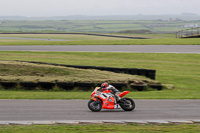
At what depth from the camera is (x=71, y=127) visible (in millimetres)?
9000

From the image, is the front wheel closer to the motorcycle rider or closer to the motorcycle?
the motorcycle

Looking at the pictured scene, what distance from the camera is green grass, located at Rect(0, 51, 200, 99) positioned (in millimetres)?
15219

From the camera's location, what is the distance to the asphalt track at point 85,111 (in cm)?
1031

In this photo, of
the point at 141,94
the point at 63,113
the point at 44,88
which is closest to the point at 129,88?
the point at 141,94

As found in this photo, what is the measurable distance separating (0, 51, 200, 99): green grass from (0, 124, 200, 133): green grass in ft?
15.5

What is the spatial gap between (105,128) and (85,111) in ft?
7.94

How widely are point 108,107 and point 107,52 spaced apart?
20.6 metres

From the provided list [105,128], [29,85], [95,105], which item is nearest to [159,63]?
[29,85]

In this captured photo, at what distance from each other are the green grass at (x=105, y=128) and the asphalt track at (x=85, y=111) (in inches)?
35.7

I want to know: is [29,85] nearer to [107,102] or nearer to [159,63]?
[107,102]

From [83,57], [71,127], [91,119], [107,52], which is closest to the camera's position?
[71,127]

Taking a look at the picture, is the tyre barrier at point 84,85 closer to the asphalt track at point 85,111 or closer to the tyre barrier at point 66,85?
the tyre barrier at point 66,85

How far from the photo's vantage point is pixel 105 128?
892 cm

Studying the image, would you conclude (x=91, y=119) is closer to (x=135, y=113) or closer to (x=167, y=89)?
(x=135, y=113)
